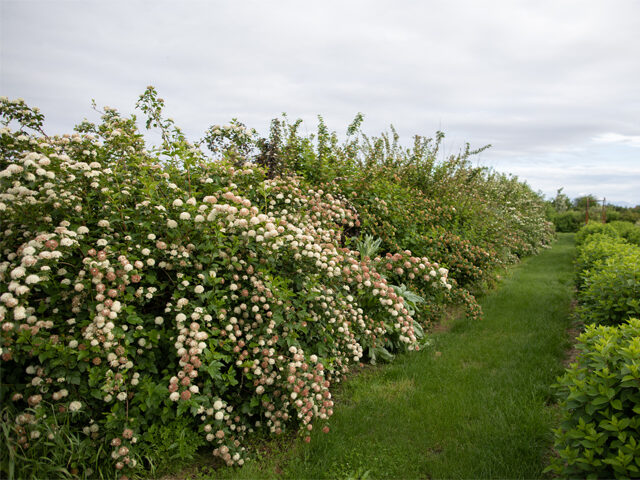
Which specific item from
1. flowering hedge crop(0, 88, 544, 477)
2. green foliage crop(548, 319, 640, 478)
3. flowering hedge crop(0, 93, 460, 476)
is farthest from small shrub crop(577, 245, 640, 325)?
flowering hedge crop(0, 93, 460, 476)

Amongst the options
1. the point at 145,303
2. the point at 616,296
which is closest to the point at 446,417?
the point at 616,296

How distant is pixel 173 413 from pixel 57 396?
2.26 feet

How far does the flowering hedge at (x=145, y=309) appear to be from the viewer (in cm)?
234

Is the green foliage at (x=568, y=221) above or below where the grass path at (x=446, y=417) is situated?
above

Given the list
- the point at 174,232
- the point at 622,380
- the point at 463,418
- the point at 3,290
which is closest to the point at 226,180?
the point at 174,232

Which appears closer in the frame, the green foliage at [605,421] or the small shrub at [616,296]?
the green foliage at [605,421]

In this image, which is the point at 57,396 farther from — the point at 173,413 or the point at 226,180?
the point at 226,180

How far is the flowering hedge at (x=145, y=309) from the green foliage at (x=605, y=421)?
154cm

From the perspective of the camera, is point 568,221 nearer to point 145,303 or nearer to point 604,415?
point 604,415

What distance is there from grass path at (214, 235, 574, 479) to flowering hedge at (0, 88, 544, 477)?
26 centimetres

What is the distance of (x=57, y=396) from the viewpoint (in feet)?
7.52

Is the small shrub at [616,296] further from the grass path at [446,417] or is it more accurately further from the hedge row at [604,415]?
the hedge row at [604,415]

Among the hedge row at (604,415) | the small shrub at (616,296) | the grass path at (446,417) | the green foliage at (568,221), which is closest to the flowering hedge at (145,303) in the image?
the grass path at (446,417)

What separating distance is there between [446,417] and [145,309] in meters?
2.62
